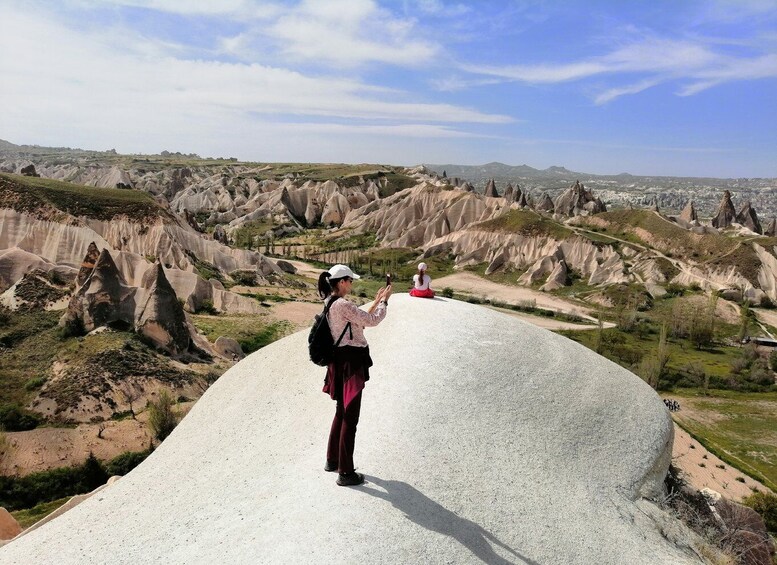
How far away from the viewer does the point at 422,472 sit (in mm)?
7230

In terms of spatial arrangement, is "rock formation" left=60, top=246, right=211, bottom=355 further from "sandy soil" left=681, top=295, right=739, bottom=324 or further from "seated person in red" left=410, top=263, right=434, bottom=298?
"sandy soil" left=681, top=295, right=739, bottom=324

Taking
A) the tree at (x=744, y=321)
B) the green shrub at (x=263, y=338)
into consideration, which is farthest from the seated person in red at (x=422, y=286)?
the tree at (x=744, y=321)

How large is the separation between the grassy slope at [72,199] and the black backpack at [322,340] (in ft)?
155

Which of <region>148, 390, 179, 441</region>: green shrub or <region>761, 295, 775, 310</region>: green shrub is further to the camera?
<region>761, 295, 775, 310</region>: green shrub

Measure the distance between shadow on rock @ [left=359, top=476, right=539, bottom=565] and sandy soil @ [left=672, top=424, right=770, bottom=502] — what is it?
18.3m

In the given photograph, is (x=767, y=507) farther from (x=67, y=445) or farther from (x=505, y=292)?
(x=505, y=292)

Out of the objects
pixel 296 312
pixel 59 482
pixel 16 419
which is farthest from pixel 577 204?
pixel 59 482

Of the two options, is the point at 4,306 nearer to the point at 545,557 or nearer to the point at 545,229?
the point at 545,557

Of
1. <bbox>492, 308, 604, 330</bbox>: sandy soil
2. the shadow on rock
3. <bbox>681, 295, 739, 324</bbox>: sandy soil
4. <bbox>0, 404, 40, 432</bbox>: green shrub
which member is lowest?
<bbox>492, 308, 604, 330</bbox>: sandy soil

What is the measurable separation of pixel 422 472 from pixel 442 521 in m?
0.88

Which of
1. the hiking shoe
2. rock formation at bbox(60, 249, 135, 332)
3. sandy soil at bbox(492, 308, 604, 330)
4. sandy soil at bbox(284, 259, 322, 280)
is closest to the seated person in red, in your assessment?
the hiking shoe

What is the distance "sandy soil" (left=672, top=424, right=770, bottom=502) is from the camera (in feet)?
72.7

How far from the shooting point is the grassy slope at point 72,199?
44.7 metres

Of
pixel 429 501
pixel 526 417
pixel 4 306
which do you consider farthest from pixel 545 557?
pixel 4 306
